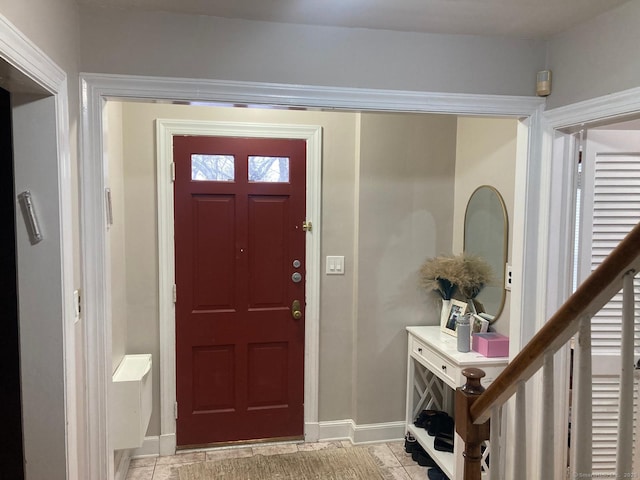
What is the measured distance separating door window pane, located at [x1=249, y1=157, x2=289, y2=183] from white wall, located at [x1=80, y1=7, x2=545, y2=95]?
3.37 ft

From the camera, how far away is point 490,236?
2795 millimetres

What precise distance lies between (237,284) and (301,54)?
1.54 metres

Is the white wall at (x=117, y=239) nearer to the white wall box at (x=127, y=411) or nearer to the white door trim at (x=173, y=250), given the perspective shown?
the white wall box at (x=127, y=411)

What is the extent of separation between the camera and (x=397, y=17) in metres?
1.87

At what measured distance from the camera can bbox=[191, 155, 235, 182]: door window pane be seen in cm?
289

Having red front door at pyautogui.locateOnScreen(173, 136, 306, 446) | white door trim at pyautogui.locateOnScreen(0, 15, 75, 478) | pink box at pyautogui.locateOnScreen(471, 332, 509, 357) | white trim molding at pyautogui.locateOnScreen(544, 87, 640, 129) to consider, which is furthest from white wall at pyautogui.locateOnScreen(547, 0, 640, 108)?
white door trim at pyautogui.locateOnScreen(0, 15, 75, 478)

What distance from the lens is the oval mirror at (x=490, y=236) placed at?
8.80ft

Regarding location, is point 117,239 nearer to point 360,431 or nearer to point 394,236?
point 394,236

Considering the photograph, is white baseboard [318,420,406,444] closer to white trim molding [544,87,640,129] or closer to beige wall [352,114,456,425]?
beige wall [352,114,456,425]

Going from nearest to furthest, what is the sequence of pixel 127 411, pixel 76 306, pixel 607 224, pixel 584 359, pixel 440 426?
pixel 584 359 < pixel 76 306 < pixel 607 224 < pixel 127 411 < pixel 440 426

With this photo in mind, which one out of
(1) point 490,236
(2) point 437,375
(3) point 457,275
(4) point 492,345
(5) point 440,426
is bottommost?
(5) point 440,426

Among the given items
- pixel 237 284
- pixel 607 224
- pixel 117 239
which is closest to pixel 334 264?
pixel 237 284

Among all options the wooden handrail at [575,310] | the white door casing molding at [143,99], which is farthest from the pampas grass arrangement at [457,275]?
the wooden handrail at [575,310]

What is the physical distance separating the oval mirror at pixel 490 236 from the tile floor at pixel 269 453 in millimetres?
1057
